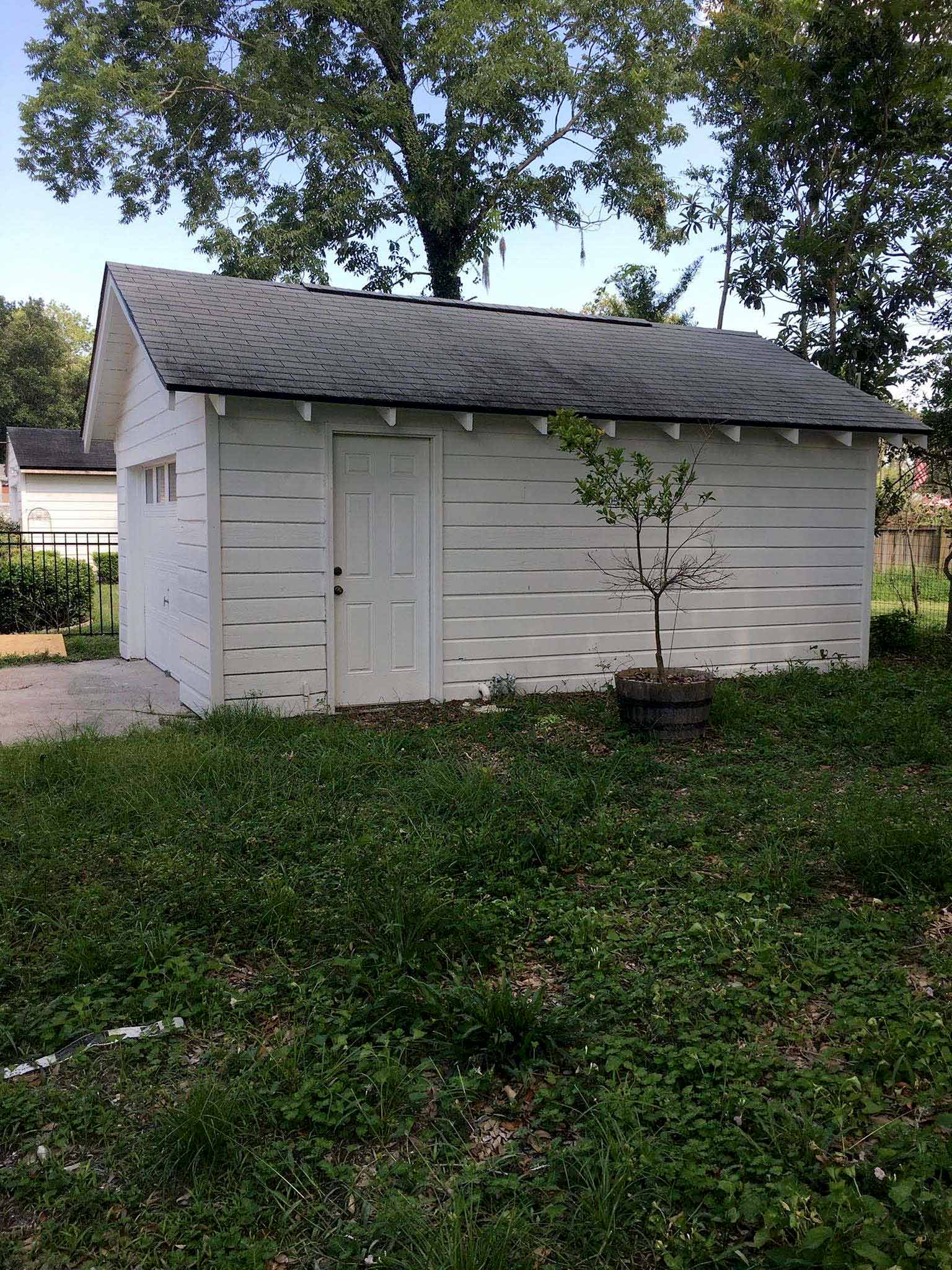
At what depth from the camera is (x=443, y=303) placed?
1034 cm

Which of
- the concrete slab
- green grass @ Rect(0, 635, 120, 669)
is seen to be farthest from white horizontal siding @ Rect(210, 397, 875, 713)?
the concrete slab

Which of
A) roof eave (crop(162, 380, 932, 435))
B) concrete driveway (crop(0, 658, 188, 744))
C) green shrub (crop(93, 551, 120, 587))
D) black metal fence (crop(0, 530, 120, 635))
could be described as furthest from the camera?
green shrub (crop(93, 551, 120, 587))

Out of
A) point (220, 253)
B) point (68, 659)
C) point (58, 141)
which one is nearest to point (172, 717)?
point (68, 659)

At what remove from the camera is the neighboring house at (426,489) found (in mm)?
7391

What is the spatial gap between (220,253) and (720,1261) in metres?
18.4

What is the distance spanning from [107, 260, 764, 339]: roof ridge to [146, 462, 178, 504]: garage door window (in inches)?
72.4

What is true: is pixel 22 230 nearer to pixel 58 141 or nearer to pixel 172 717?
pixel 58 141

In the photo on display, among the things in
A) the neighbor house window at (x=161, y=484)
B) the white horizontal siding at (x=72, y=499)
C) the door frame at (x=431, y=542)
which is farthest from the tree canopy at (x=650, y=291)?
the white horizontal siding at (x=72, y=499)

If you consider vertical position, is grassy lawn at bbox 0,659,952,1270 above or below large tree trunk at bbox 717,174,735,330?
below

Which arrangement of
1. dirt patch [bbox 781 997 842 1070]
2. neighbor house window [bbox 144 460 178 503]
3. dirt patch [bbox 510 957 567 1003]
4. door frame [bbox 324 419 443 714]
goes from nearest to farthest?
dirt patch [bbox 781 997 842 1070] < dirt patch [bbox 510 957 567 1003] < door frame [bbox 324 419 443 714] < neighbor house window [bbox 144 460 178 503]

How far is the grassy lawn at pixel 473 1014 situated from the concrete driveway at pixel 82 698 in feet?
4.76

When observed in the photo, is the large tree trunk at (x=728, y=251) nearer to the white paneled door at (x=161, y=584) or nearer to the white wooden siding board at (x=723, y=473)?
the white wooden siding board at (x=723, y=473)

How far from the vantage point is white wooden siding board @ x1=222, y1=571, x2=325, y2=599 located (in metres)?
7.30

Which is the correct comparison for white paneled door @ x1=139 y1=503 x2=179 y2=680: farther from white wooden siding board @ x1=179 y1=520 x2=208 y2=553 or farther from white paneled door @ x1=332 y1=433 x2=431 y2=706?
white paneled door @ x1=332 y1=433 x2=431 y2=706
